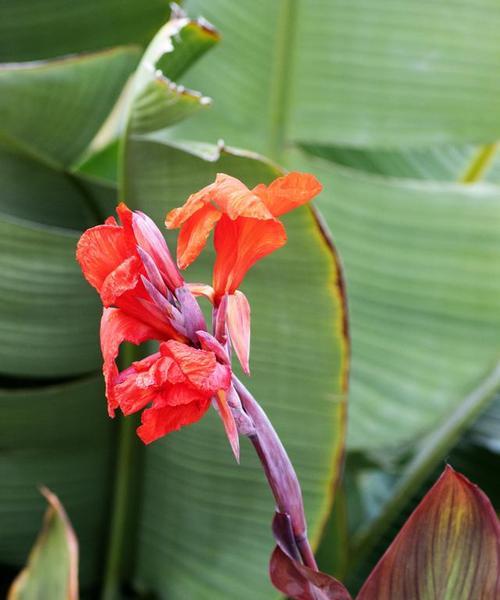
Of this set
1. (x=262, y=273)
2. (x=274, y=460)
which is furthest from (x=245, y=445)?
(x=274, y=460)

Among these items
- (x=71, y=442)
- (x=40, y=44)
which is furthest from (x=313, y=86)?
(x=71, y=442)

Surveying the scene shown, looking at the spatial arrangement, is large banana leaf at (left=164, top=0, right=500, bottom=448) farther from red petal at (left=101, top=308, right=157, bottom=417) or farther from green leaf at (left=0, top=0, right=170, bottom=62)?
red petal at (left=101, top=308, right=157, bottom=417)

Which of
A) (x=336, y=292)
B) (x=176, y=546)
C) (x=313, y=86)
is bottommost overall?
(x=176, y=546)

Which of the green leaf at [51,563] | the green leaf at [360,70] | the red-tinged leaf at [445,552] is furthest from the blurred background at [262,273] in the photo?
the red-tinged leaf at [445,552]

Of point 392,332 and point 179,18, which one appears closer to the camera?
point 179,18

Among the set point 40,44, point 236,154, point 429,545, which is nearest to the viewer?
point 429,545

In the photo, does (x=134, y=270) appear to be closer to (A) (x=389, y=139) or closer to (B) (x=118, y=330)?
(B) (x=118, y=330)

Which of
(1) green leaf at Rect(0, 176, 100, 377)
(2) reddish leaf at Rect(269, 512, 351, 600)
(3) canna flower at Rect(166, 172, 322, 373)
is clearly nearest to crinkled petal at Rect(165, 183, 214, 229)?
(3) canna flower at Rect(166, 172, 322, 373)

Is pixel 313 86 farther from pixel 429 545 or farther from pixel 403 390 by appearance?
pixel 429 545
